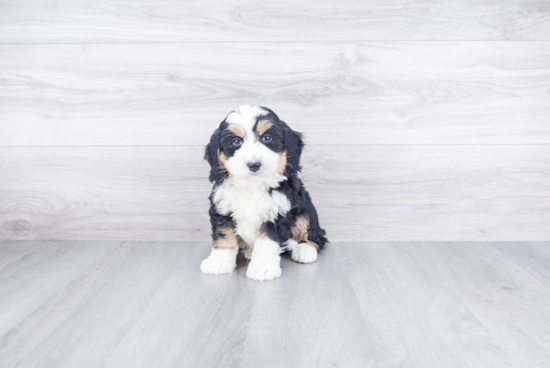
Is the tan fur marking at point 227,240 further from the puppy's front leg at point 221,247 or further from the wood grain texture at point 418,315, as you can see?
the wood grain texture at point 418,315

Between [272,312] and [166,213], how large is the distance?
0.83 m

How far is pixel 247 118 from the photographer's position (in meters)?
1.31

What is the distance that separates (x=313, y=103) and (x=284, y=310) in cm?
87

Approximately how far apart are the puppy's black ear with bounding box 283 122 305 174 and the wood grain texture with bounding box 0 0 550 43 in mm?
494

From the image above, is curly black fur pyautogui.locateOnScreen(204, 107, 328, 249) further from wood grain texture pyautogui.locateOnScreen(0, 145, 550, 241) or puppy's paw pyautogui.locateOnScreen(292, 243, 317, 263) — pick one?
wood grain texture pyautogui.locateOnScreen(0, 145, 550, 241)

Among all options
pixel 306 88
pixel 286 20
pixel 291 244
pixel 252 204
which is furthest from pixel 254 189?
pixel 286 20

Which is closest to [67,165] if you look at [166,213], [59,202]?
[59,202]

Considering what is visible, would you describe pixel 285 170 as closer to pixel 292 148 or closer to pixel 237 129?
pixel 292 148

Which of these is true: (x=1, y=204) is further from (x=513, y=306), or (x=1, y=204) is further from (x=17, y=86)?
(x=513, y=306)

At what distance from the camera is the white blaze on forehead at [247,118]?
1304mm

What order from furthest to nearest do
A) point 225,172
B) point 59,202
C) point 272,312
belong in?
point 59,202
point 225,172
point 272,312

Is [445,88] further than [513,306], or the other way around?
[445,88]

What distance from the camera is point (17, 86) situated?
1.74 metres

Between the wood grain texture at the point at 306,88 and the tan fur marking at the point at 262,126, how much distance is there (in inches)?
16.5
